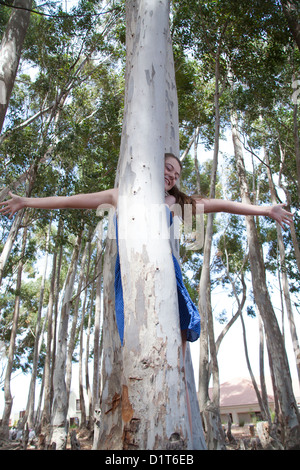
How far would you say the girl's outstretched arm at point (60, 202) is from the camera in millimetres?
1580

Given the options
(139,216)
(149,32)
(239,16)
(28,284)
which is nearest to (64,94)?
(239,16)

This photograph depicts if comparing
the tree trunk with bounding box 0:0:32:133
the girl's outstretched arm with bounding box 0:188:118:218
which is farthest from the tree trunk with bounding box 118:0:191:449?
the tree trunk with bounding box 0:0:32:133

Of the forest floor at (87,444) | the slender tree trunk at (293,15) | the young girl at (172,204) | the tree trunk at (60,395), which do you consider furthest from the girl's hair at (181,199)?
the tree trunk at (60,395)

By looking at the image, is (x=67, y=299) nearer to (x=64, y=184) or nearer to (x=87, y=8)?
(x=64, y=184)

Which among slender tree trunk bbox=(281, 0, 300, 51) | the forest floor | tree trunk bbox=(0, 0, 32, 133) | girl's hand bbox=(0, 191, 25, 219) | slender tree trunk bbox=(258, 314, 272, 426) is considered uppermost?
slender tree trunk bbox=(281, 0, 300, 51)

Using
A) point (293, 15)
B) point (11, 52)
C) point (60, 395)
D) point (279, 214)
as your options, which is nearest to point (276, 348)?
point (60, 395)

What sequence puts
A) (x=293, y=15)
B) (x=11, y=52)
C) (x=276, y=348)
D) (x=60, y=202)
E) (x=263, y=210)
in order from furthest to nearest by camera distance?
1. (x=276, y=348)
2. (x=293, y=15)
3. (x=11, y=52)
4. (x=263, y=210)
5. (x=60, y=202)

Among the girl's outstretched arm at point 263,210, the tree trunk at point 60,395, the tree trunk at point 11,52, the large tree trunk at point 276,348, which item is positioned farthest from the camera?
the tree trunk at point 60,395

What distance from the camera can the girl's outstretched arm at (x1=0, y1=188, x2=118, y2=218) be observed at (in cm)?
158

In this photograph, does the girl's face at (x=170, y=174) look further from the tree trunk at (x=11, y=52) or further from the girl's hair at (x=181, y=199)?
the tree trunk at (x=11, y=52)

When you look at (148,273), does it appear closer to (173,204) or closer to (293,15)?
(173,204)

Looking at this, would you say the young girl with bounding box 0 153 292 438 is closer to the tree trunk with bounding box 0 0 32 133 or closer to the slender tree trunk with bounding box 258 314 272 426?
the tree trunk with bounding box 0 0 32 133

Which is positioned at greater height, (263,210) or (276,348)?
(276,348)

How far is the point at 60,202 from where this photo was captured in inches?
62.3
